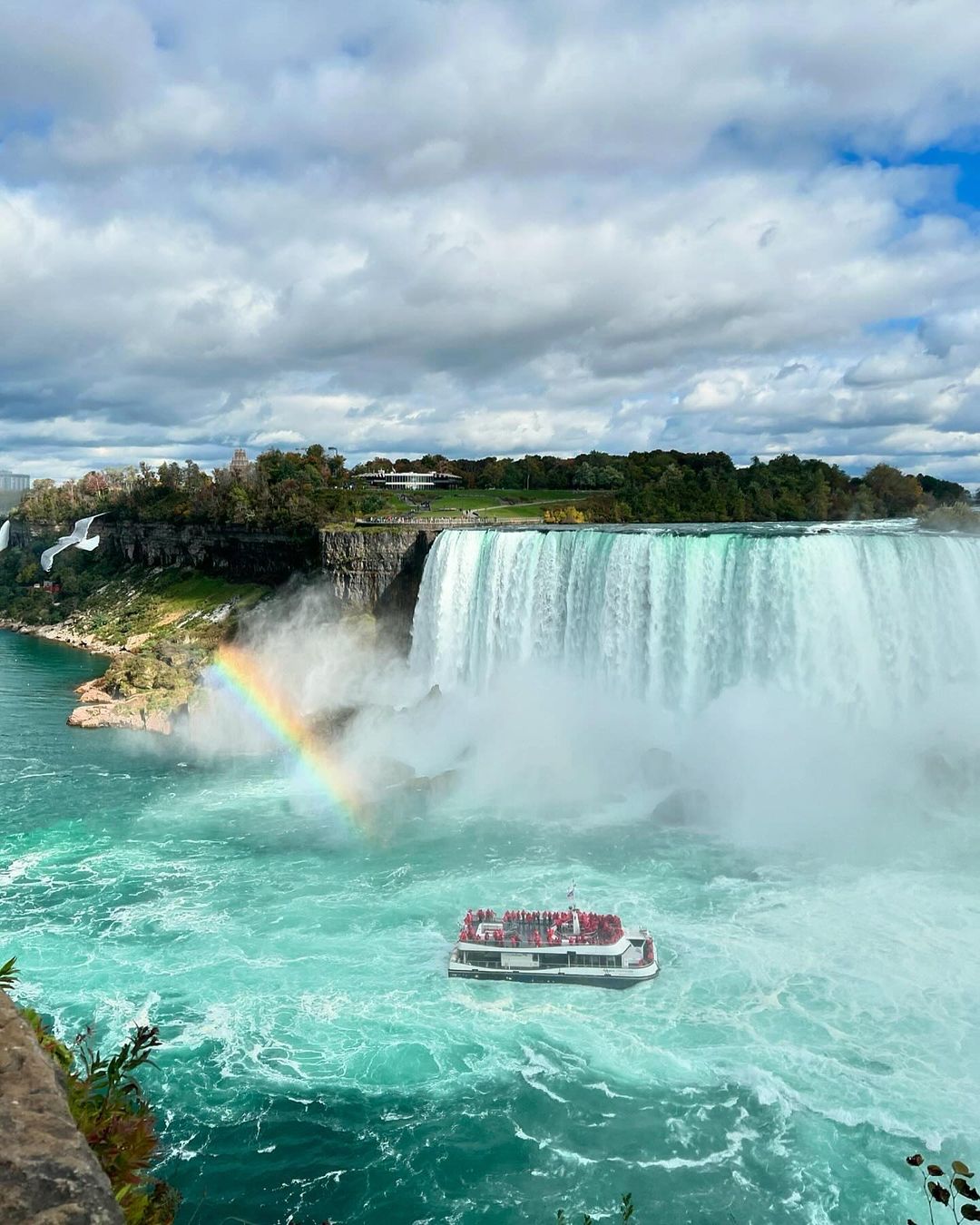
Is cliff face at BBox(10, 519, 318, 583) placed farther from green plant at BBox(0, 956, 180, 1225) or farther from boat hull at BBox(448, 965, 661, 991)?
green plant at BBox(0, 956, 180, 1225)

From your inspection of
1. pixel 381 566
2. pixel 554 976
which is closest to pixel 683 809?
pixel 554 976

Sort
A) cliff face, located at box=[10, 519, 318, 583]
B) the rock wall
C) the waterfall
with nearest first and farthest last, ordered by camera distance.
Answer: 1. the waterfall
2. the rock wall
3. cliff face, located at box=[10, 519, 318, 583]

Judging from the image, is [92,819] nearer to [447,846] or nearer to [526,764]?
[447,846]

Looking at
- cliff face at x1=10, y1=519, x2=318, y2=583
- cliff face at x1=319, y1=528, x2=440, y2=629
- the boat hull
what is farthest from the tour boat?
cliff face at x1=10, y1=519, x2=318, y2=583

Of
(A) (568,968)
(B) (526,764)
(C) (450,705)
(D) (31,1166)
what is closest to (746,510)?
(C) (450,705)

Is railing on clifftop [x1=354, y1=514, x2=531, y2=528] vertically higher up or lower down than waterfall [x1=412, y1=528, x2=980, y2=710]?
higher up

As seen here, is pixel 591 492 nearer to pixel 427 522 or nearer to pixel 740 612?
pixel 427 522

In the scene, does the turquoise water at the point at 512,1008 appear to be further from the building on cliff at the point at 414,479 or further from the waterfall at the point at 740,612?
the building on cliff at the point at 414,479
